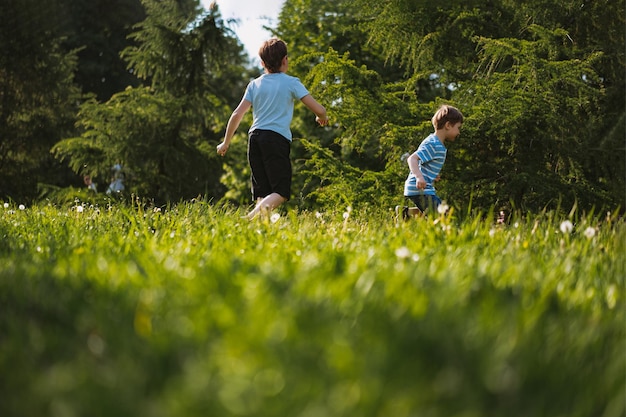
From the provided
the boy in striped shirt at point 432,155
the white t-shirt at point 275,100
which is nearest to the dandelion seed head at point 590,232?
the boy in striped shirt at point 432,155

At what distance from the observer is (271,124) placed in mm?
6406

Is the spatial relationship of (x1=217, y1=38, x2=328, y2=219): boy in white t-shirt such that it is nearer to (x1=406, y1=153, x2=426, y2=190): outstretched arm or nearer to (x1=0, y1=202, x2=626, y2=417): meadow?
(x1=406, y1=153, x2=426, y2=190): outstretched arm

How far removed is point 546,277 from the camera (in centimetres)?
292

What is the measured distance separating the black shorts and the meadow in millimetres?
3035

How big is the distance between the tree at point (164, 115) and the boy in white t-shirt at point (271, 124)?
312 inches

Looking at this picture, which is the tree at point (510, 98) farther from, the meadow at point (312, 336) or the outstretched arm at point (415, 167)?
the meadow at point (312, 336)

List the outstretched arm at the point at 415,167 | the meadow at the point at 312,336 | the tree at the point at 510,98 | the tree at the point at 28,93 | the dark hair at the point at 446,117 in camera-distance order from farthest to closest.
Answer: the tree at the point at 28,93, the tree at the point at 510,98, the dark hair at the point at 446,117, the outstretched arm at the point at 415,167, the meadow at the point at 312,336

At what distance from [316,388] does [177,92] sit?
14461 mm

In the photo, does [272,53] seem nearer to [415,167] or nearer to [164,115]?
[415,167]

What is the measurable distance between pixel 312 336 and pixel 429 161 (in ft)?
16.3

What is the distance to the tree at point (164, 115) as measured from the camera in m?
14.2

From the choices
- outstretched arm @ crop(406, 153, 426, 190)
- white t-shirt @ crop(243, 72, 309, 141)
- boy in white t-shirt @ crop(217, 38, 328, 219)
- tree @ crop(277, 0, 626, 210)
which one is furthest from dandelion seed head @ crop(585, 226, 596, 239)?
tree @ crop(277, 0, 626, 210)

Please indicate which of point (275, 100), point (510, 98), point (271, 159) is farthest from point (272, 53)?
point (510, 98)

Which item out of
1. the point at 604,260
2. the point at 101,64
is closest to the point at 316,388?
the point at 604,260
